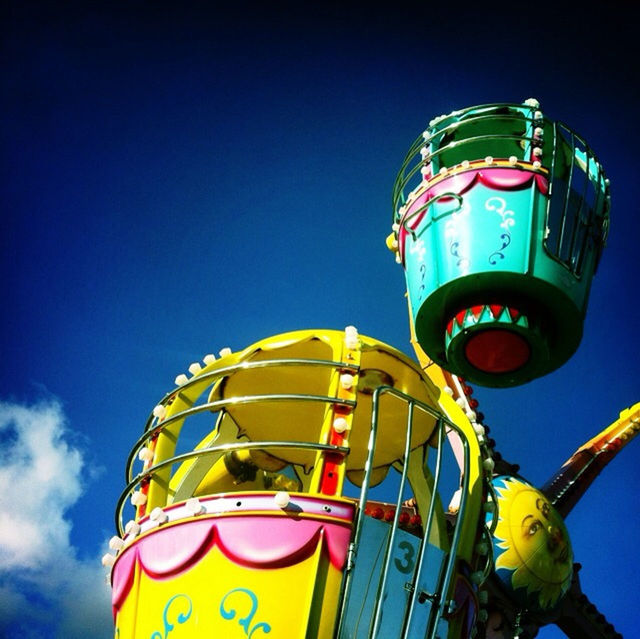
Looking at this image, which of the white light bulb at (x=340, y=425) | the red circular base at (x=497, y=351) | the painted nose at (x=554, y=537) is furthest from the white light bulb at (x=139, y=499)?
the painted nose at (x=554, y=537)

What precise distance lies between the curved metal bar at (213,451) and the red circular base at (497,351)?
241 centimetres

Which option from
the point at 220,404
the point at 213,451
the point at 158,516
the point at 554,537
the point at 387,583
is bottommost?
the point at 387,583

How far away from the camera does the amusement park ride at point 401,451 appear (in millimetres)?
4000

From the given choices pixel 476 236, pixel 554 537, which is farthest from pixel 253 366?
pixel 554 537

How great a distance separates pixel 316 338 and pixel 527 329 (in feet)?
6.81

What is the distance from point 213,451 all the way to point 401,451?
6.57 ft

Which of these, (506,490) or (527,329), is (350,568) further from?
(506,490)

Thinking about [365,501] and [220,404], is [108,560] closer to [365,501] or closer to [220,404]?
[220,404]

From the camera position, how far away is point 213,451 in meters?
4.32

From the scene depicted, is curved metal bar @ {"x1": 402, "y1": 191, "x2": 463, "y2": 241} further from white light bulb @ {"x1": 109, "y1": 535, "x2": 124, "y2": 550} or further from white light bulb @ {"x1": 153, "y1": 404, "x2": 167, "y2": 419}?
white light bulb @ {"x1": 109, "y1": 535, "x2": 124, "y2": 550}

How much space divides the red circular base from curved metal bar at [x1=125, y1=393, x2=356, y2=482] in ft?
7.35

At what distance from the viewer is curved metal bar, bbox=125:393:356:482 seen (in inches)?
171

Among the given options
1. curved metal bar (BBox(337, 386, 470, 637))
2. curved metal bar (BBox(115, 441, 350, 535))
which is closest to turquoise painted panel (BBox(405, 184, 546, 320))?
curved metal bar (BBox(337, 386, 470, 637))

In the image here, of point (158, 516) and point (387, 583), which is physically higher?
point (158, 516)
